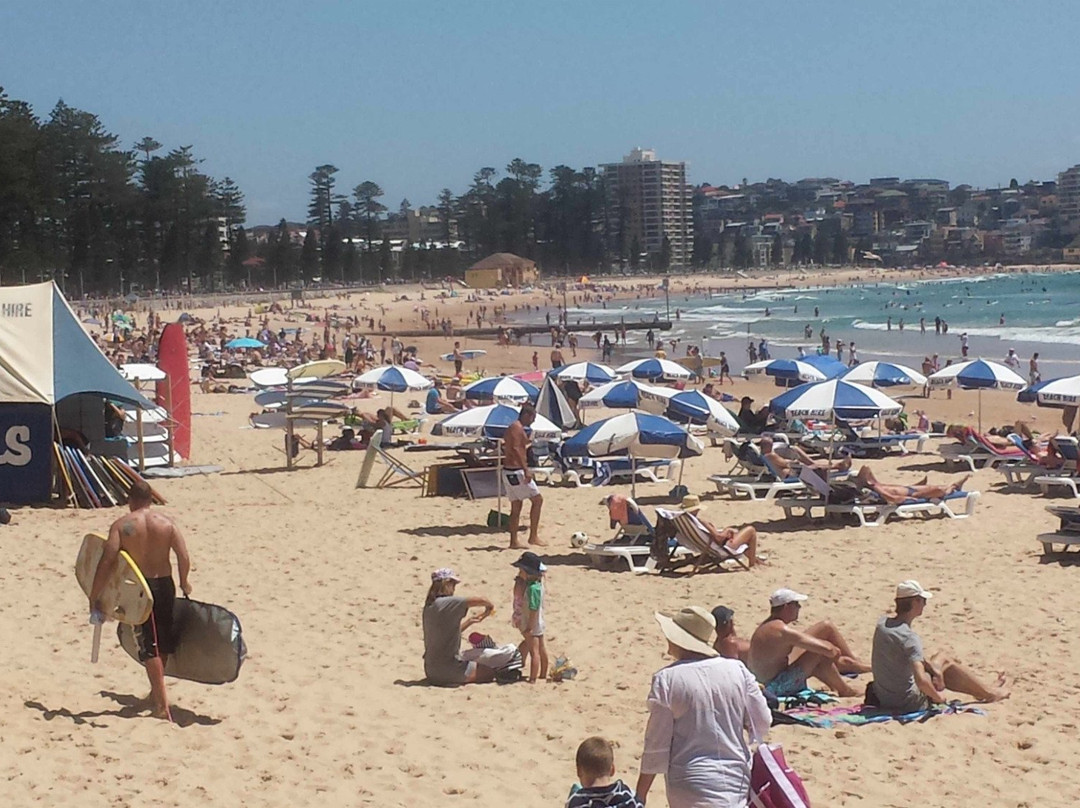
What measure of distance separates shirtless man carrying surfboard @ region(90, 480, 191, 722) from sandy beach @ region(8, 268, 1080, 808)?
247 mm

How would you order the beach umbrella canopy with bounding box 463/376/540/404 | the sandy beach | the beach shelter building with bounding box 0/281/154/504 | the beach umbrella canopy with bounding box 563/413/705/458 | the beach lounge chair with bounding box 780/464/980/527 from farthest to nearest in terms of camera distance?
the beach umbrella canopy with bounding box 463/376/540/404
the beach shelter building with bounding box 0/281/154/504
the beach lounge chair with bounding box 780/464/980/527
the beach umbrella canopy with bounding box 563/413/705/458
the sandy beach

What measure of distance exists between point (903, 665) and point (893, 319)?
63527mm

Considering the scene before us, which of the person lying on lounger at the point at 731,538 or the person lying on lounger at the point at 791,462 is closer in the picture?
the person lying on lounger at the point at 731,538

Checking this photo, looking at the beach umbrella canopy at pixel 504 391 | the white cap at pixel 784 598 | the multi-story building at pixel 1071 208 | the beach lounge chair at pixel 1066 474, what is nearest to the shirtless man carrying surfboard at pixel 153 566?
the white cap at pixel 784 598

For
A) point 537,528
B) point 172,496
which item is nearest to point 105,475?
point 172,496

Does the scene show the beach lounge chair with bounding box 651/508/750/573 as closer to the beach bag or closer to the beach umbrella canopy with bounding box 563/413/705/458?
the beach umbrella canopy with bounding box 563/413/705/458

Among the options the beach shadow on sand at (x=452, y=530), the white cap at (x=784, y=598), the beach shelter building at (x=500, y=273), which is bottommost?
the beach shadow on sand at (x=452, y=530)

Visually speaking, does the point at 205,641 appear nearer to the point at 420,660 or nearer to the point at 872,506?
the point at 420,660

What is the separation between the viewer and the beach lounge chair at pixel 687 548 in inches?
398

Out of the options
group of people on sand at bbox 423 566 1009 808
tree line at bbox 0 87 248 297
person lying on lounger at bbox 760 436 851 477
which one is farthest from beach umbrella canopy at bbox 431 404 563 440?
tree line at bbox 0 87 248 297

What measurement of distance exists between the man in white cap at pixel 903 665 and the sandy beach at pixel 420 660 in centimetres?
17

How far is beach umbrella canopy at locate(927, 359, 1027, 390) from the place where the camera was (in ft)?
56.3

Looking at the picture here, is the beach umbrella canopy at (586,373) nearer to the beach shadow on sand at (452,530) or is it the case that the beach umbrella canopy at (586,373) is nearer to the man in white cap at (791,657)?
the beach shadow on sand at (452,530)

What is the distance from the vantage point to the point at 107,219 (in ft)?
252
